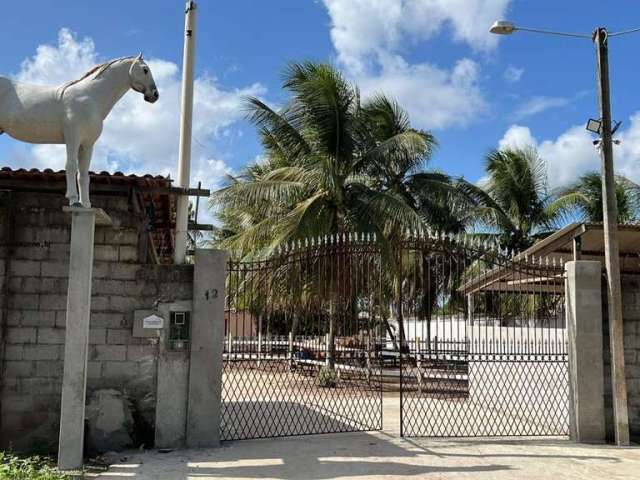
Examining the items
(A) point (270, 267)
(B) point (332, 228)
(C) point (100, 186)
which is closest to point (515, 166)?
(B) point (332, 228)

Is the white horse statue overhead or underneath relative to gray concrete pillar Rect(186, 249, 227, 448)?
overhead

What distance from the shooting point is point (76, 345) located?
612 cm

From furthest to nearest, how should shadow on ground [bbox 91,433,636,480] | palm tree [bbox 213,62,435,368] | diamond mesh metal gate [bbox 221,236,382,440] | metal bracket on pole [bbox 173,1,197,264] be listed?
1. palm tree [bbox 213,62,435,368]
2. diamond mesh metal gate [bbox 221,236,382,440]
3. metal bracket on pole [bbox 173,1,197,264]
4. shadow on ground [bbox 91,433,636,480]

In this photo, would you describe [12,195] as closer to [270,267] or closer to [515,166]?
[270,267]

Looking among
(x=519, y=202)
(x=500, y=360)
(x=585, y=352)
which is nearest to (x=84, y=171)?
(x=500, y=360)

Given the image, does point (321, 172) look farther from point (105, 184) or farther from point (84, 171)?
point (84, 171)

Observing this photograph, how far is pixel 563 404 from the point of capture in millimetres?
9531

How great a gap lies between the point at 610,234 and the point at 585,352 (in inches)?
66.9

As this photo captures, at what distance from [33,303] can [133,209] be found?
1655mm

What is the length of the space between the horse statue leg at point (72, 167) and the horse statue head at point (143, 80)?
0.97 meters

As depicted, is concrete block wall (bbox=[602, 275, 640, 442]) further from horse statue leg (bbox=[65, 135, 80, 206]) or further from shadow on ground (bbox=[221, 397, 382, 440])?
horse statue leg (bbox=[65, 135, 80, 206])

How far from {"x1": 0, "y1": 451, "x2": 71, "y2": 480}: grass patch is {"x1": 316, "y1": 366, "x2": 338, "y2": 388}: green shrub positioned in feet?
23.0

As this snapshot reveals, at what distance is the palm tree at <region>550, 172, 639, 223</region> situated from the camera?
65.0 ft

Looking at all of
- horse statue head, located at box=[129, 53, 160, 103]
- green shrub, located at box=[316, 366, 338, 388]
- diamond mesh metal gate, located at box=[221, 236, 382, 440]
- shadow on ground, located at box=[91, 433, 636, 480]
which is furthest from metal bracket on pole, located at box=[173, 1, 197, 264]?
green shrub, located at box=[316, 366, 338, 388]
